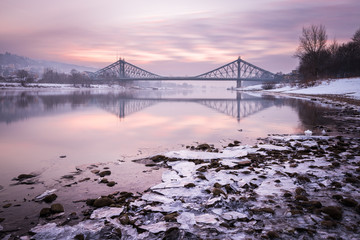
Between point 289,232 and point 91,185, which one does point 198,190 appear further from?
point 91,185

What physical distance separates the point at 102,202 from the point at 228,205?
7.12ft

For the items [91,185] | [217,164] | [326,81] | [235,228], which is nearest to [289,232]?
[235,228]

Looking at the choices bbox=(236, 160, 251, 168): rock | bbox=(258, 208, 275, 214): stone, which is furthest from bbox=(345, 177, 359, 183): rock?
bbox=(258, 208, 275, 214): stone

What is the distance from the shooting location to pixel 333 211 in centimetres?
364

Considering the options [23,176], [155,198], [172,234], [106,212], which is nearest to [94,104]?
[23,176]

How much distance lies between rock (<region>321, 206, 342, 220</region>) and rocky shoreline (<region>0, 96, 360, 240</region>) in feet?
0.04

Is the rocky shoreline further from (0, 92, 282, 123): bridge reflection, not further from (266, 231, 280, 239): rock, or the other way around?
(0, 92, 282, 123): bridge reflection

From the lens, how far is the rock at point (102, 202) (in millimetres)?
4137

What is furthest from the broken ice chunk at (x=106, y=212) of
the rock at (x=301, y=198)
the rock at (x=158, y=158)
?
the rock at (x=301, y=198)

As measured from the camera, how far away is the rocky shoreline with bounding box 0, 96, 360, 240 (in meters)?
3.32

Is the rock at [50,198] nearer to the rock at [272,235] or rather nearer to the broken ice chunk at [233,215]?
the broken ice chunk at [233,215]

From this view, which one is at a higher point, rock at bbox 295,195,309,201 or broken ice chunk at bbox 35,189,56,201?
rock at bbox 295,195,309,201

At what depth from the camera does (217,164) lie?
612 cm

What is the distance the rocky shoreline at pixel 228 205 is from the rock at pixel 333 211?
0.01 m
